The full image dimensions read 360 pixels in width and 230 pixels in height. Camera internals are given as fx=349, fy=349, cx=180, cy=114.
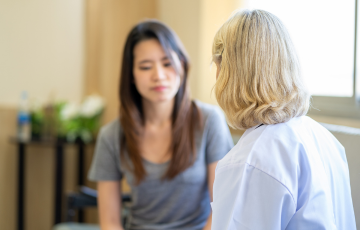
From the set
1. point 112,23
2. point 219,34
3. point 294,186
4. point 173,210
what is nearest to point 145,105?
point 173,210

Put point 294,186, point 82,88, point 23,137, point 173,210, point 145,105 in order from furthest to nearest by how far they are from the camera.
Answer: point 82,88 → point 23,137 → point 145,105 → point 173,210 → point 294,186

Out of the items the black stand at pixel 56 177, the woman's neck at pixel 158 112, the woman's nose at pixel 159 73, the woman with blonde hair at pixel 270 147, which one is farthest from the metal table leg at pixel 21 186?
the woman with blonde hair at pixel 270 147

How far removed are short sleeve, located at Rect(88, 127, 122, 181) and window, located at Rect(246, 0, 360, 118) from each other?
0.87m

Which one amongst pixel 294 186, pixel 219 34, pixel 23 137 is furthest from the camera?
pixel 23 137

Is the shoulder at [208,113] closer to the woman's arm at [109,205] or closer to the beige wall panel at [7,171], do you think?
the woman's arm at [109,205]

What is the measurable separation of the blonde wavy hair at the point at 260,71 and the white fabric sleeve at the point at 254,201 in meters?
0.13

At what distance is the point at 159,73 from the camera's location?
1.38 meters

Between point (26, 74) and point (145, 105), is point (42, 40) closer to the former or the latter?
point (26, 74)

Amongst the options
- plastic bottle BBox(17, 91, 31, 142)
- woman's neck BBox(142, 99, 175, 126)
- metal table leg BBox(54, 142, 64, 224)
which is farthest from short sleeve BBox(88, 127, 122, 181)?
plastic bottle BBox(17, 91, 31, 142)

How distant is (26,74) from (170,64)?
178 cm

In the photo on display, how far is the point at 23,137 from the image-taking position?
2.54m

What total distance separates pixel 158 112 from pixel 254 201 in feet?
2.97

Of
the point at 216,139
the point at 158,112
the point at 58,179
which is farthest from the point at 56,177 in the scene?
the point at 216,139

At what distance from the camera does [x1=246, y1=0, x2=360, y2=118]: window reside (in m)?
1.51
